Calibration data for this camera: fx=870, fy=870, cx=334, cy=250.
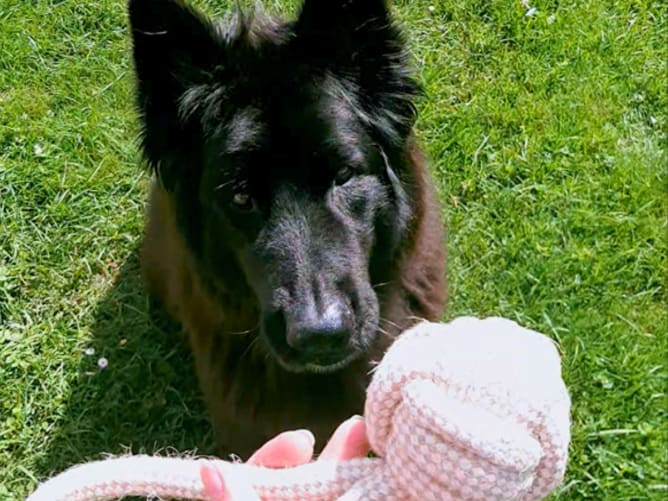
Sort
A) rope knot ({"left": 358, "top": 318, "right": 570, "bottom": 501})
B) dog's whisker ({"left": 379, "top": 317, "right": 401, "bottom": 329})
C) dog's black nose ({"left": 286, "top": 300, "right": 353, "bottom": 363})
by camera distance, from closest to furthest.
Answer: rope knot ({"left": 358, "top": 318, "right": 570, "bottom": 501}) < dog's black nose ({"left": 286, "top": 300, "right": 353, "bottom": 363}) < dog's whisker ({"left": 379, "top": 317, "right": 401, "bottom": 329})

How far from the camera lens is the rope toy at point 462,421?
135 cm

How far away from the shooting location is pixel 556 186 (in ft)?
12.5

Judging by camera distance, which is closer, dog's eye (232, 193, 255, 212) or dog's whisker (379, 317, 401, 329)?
dog's eye (232, 193, 255, 212)

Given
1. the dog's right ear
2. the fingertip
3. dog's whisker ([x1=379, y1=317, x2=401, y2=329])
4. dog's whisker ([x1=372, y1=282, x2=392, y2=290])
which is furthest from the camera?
dog's whisker ([x1=379, y1=317, x2=401, y2=329])

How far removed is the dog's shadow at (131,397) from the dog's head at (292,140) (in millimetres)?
1137

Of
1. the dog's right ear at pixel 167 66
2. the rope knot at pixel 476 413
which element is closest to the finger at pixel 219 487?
the rope knot at pixel 476 413

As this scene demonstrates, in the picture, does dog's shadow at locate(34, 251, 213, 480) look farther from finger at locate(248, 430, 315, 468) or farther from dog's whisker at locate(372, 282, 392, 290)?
finger at locate(248, 430, 315, 468)

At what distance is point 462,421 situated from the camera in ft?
4.41

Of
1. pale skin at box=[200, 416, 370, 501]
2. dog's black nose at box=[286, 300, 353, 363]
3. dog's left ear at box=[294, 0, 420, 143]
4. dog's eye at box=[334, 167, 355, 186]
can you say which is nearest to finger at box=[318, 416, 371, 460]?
pale skin at box=[200, 416, 370, 501]

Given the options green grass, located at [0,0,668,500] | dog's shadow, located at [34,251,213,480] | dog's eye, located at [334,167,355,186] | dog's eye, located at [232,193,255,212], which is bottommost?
dog's shadow, located at [34,251,213,480]

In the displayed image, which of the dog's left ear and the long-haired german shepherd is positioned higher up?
the dog's left ear

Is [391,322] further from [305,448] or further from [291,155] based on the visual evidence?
[305,448]

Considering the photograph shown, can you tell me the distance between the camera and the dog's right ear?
7.91ft

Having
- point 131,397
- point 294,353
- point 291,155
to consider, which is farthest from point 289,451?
point 131,397
